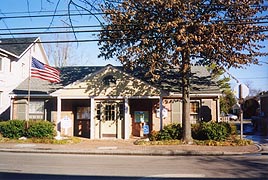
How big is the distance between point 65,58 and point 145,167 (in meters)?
39.4

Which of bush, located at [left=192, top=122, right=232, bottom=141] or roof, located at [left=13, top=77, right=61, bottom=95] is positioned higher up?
roof, located at [left=13, top=77, right=61, bottom=95]

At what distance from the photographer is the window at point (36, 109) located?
2486 centimetres

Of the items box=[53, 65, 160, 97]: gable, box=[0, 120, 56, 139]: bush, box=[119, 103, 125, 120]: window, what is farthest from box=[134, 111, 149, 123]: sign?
box=[0, 120, 56, 139]: bush

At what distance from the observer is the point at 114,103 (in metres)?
23.1

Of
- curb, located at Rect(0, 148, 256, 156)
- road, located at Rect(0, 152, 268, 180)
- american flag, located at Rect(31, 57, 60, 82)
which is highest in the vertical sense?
american flag, located at Rect(31, 57, 60, 82)

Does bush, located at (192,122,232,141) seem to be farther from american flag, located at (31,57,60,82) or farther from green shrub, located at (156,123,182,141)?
american flag, located at (31,57,60,82)

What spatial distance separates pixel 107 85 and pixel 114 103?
4.51 feet

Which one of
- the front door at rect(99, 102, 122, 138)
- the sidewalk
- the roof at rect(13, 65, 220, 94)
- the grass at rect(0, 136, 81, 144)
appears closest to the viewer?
the sidewalk

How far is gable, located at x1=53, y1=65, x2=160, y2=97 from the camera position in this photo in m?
22.6

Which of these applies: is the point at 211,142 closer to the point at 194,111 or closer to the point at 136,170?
the point at 194,111

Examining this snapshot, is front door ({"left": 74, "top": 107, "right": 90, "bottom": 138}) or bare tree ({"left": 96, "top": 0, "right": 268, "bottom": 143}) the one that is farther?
front door ({"left": 74, "top": 107, "right": 90, "bottom": 138})

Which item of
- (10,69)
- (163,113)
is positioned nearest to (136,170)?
(163,113)

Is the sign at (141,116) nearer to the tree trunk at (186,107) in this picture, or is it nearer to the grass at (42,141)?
the tree trunk at (186,107)

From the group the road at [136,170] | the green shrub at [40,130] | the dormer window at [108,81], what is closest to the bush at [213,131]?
the dormer window at [108,81]
